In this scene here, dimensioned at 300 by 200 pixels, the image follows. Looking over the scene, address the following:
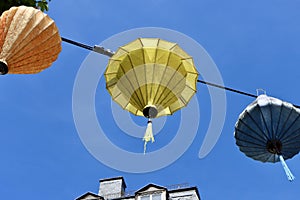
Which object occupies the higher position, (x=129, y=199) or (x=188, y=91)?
(x=129, y=199)

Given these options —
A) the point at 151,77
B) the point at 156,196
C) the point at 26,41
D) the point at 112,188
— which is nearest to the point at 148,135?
the point at 151,77

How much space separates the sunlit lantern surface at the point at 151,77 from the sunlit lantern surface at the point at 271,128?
144 centimetres

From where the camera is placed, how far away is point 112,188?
821 inches

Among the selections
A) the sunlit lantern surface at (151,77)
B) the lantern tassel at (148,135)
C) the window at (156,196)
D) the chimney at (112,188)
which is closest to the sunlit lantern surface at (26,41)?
the sunlit lantern surface at (151,77)

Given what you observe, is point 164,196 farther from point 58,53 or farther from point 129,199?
point 58,53

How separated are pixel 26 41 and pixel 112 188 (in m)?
15.5

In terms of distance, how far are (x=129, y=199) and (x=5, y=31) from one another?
1447 cm

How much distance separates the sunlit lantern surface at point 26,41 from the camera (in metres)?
6.09

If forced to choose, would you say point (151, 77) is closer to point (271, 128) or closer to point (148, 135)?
point (148, 135)

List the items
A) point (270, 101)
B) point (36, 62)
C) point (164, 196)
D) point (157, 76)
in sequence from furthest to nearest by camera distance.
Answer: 1. point (164, 196)
2. point (270, 101)
3. point (36, 62)
4. point (157, 76)

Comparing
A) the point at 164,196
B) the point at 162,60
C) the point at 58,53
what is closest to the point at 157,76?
the point at 162,60

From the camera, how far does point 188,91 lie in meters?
6.26

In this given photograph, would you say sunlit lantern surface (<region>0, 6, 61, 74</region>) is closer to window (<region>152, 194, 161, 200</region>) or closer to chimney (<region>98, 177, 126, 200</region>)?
window (<region>152, 194, 161, 200</region>)

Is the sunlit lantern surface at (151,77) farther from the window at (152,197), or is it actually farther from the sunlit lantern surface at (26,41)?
the window at (152,197)
